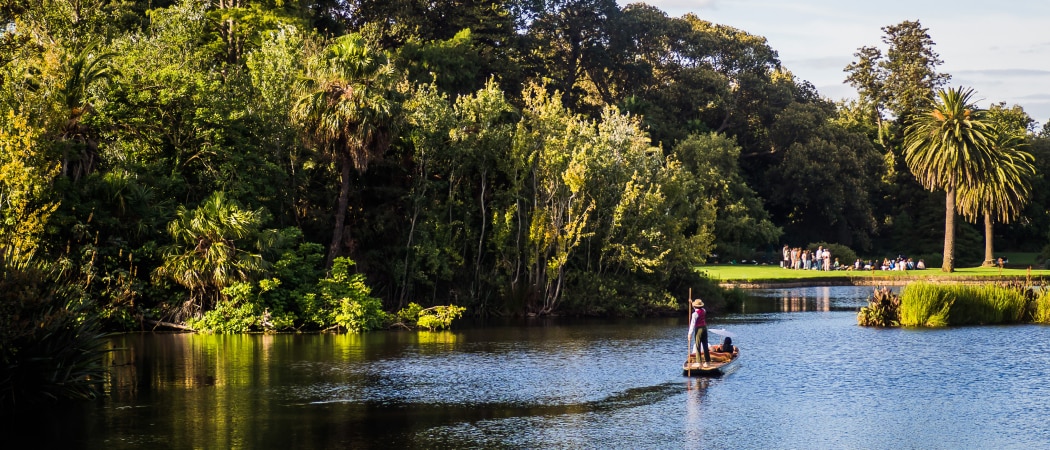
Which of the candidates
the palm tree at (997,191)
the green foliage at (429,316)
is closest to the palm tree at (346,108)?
the green foliage at (429,316)

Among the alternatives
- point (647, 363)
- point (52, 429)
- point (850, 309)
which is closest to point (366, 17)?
point (850, 309)

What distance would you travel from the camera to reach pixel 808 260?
82750mm

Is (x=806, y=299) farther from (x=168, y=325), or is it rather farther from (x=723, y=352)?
(x=168, y=325)

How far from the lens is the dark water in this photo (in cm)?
1909

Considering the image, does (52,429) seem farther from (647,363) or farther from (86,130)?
(86,130)

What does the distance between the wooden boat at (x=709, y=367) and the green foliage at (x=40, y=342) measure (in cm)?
1318

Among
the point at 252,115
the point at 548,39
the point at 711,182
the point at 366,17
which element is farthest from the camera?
the point at 548,39

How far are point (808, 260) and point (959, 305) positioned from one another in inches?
1675

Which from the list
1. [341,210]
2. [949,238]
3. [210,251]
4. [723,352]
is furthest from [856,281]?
[210,251]

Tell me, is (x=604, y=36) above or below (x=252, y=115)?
above

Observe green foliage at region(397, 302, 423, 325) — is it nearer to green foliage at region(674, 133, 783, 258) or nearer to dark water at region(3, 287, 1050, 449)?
dark water at region(3, 287, 1050, 449)

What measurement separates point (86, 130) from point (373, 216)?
11.2 metres

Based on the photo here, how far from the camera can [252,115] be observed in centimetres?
4159

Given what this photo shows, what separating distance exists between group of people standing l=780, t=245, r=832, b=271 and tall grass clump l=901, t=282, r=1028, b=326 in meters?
35.9
